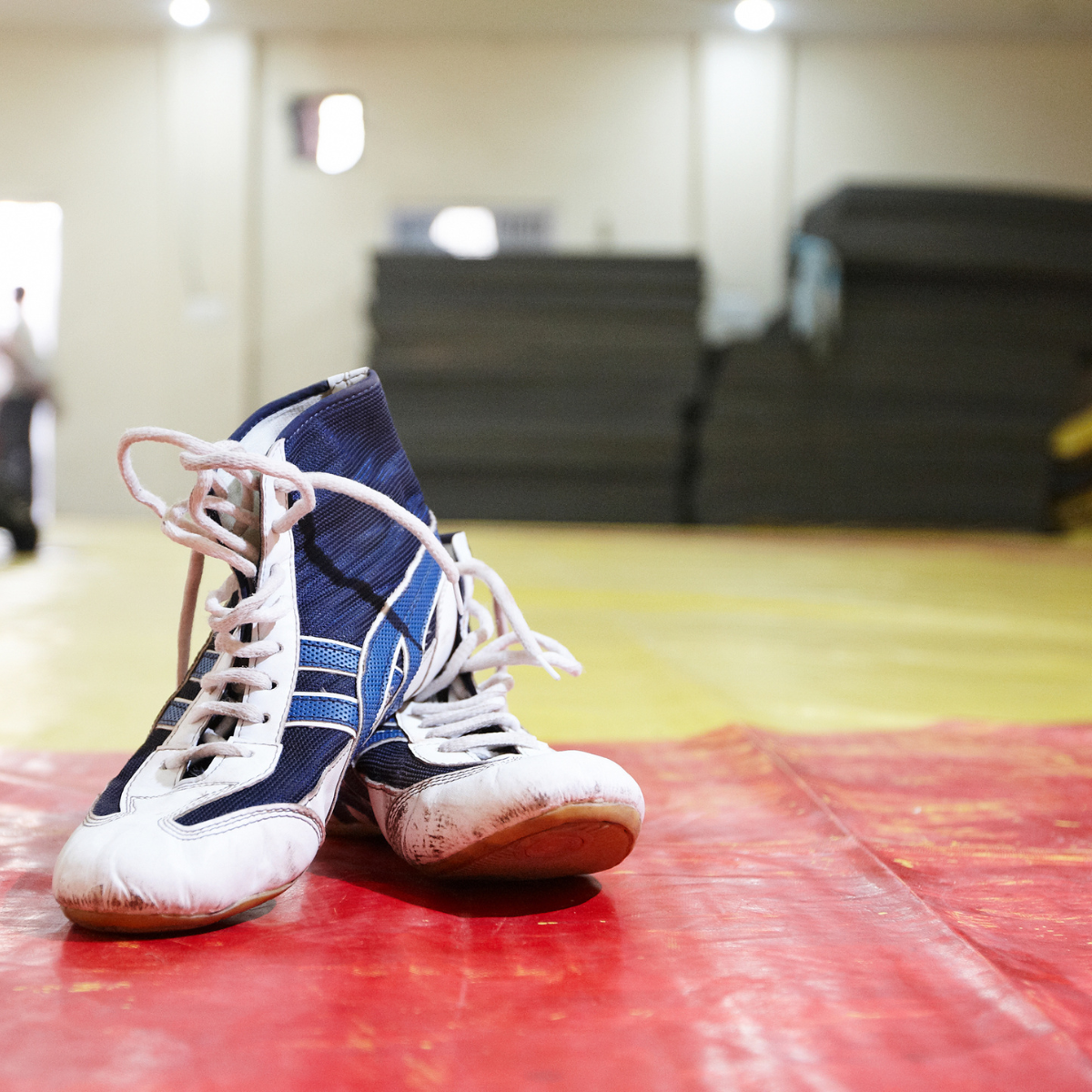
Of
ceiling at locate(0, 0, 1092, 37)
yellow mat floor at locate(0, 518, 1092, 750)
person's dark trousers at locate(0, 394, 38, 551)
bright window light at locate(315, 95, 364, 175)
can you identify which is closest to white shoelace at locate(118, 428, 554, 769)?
yellow mat floor at locate(0, 518, 1092, 750)

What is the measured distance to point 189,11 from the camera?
6.70m

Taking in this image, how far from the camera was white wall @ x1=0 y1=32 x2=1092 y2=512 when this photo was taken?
23.1ft

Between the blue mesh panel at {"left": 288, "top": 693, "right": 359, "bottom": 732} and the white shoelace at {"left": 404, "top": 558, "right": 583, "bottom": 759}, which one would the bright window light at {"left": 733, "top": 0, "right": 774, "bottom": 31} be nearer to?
the white shoelace at {"left": 404, "top": 558, "right": 583, "bottom": 759}

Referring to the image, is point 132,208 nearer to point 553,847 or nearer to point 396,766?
point 396,766

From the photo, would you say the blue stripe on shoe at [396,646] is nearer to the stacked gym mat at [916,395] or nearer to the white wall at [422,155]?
the stacked gym mat at [916,395]

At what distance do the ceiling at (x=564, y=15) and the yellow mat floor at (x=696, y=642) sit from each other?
13.9 feet

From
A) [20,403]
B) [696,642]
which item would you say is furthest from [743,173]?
[696,642]

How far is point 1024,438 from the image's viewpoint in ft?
21.0

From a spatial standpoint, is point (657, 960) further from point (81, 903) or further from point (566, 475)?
point (566, 475)

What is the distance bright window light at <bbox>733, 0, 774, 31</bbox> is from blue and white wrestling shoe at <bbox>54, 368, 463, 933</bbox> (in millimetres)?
6735

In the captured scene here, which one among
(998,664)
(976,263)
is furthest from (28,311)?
(998,664)

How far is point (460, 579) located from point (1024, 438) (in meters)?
6.30

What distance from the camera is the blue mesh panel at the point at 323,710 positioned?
0.65 m

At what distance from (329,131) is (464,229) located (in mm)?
1067
